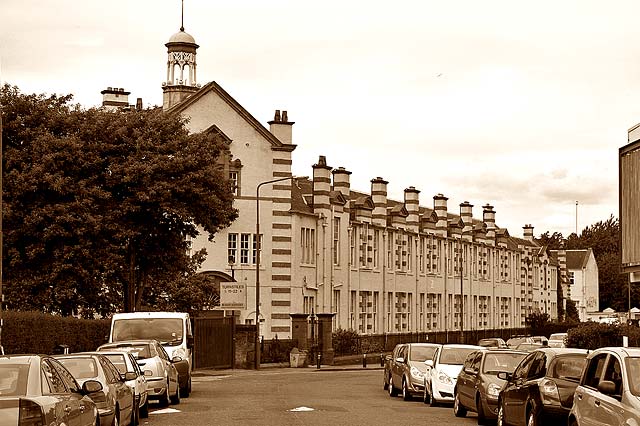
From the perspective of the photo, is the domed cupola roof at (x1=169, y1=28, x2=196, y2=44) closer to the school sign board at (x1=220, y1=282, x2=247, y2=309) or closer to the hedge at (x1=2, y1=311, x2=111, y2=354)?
the school sign board at (x1=220, y1=282, x2=247, y2=309)

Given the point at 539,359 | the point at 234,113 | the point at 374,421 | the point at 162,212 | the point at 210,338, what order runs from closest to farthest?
1. the point at 539,359
2. the point at 374,421
3. the point at 162,212
4. the point at 210,338
5. the point at 234,113

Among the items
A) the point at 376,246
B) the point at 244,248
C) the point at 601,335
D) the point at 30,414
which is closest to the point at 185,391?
the point at 601,335

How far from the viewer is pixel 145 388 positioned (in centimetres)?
2431

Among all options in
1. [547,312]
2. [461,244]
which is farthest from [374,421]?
[547,312]

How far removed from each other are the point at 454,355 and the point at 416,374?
1.91m

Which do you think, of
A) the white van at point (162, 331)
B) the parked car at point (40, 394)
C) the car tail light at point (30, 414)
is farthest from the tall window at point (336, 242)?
the car tail light at point (30, 414)

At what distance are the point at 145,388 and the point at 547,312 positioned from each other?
97.7 meters

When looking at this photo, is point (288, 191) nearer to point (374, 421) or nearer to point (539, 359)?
point (374, 421)

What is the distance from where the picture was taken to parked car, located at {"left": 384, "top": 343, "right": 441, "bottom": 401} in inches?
1236

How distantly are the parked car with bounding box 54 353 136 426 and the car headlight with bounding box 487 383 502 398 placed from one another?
6.86m

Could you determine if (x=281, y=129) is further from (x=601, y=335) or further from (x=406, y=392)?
(x=406, y=392)

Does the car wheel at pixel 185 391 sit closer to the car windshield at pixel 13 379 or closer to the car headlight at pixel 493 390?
the car headlight at pixel 493 390

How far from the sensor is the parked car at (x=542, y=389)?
1742cm

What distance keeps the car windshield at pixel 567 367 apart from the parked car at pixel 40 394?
742cm
